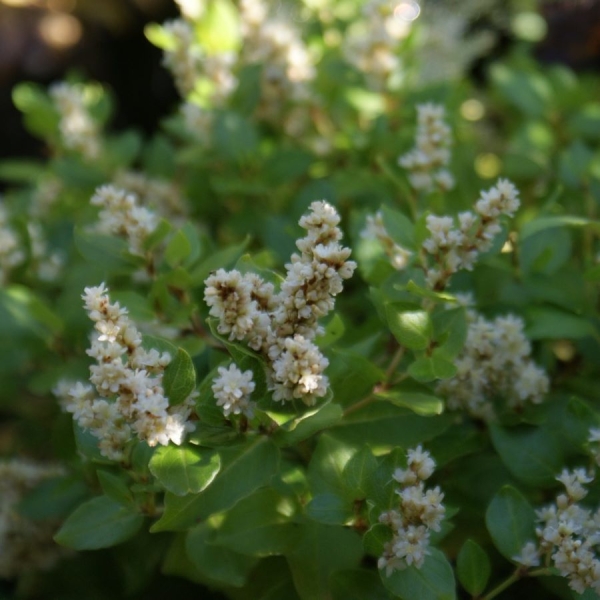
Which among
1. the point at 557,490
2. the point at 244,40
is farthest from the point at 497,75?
the point at 557,490

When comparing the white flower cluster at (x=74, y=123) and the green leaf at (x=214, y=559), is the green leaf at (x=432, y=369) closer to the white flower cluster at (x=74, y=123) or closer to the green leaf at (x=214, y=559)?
the green leaf at (x=214, y=559)

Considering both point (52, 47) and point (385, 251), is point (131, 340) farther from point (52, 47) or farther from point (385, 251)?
point (52, 47)

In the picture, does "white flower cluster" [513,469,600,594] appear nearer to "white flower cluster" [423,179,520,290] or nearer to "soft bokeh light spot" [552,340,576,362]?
"white flower cluster" [423,179,520,290]

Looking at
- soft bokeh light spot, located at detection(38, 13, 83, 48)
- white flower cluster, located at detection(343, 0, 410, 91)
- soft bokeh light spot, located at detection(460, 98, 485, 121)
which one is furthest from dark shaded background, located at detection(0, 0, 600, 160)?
white flower cluster, located at detection(343, 0, 410, 91)

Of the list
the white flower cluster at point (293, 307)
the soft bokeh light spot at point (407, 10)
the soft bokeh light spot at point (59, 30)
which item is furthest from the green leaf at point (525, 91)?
the soft bokeh light spot at point (59, 30)

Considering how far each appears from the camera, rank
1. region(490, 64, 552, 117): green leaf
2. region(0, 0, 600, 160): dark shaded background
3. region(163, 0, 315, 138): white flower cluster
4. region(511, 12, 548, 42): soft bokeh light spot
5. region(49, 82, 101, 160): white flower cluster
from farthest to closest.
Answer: region(0, 0, 600, 160): dark shaded background → region(511, 12, 548, 42): soft bokeh light spot → region(490, 64, 552, 117): green leaf → region(49, 82, 101, 160): white flower cluster → region(163, 0, 315, 138): white flower cluster

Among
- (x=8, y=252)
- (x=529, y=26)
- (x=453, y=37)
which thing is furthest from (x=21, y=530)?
(x=529, y=26)
